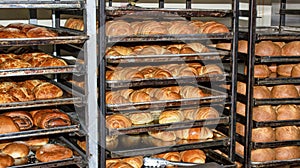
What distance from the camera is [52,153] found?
6.07 ft

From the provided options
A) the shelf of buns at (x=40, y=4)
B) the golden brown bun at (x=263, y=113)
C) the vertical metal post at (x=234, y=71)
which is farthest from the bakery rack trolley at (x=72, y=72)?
the golden brown bun at (x=263, y=113)

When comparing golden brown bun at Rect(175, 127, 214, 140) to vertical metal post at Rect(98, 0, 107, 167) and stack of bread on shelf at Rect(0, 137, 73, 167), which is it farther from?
stack of bread on shelf at Rect(0, 137, 73, 167)

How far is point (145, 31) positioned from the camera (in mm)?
1958

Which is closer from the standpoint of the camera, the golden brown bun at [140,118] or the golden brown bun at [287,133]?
the golden brown bun at [140,118]

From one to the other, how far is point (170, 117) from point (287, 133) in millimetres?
623

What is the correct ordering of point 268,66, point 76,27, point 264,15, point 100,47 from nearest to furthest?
point 100,47, point 76,27, point 268,66, point 264,15

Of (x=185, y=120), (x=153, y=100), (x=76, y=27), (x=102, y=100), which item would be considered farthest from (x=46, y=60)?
(x=185, y=120)

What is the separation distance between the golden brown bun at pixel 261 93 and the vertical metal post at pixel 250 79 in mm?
75

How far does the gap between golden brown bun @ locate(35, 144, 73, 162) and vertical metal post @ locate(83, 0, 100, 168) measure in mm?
113

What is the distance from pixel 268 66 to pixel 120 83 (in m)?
0.97

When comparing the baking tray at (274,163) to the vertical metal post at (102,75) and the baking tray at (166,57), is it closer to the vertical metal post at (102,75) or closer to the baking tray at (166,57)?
the baking tray at (166,57)

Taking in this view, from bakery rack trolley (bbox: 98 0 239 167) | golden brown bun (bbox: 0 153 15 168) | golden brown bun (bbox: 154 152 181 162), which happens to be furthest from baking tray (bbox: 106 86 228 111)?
golden brown bun (bbox: 0 153 15 168)

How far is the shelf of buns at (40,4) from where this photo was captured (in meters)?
1.62

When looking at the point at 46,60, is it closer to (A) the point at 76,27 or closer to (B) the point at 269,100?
(A) the point at 76,27
